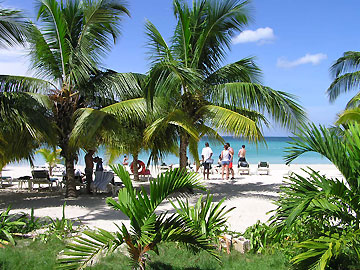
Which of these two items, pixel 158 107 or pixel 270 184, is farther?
pixel 270 184

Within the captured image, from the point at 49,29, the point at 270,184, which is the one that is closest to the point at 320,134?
the point at 49,29

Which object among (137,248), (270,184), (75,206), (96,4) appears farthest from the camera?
(270,184)

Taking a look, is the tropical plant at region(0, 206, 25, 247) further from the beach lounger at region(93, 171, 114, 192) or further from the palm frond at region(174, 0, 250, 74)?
the palm frond at region(174, 0, 250, 74)

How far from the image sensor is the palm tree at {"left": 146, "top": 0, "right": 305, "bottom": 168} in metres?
9.58

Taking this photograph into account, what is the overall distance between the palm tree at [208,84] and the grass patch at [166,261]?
15.1 feet

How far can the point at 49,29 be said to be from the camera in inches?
417

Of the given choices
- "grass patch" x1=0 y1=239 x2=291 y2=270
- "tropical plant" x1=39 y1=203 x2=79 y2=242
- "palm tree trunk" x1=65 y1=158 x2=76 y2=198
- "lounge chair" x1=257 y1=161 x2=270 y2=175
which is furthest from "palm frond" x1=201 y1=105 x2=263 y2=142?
"lounge chair" x1=257 y1=161 x2=270 y2=175

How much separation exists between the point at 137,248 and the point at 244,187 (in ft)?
30.3

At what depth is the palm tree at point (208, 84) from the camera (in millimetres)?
9578

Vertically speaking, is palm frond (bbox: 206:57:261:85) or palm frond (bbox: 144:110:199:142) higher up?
palm frond (bbox: 206:57:261:85)

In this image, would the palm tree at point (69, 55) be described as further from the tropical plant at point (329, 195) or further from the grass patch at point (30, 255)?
the tropical plant at point (329, 195)

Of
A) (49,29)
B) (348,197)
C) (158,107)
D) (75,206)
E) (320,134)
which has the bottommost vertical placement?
(75,206)

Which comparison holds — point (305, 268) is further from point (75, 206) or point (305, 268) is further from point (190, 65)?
point (190, 65)

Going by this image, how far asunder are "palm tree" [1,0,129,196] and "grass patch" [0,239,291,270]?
202 inches
